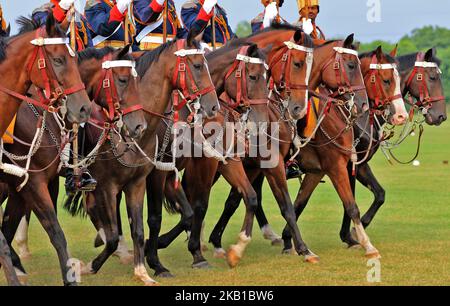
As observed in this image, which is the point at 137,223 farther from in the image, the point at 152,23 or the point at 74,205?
the point at 152,23

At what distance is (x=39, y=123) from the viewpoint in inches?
409

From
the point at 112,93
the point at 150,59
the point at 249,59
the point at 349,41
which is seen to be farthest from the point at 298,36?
the point at 112,93

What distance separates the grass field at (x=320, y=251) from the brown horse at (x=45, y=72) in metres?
2.40

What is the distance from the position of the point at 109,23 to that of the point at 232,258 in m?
2.99

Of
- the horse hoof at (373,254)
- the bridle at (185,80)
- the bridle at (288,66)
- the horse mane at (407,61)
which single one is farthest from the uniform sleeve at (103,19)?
the horse mane at (407,61)

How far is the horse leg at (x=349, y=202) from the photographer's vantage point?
13.3 meters

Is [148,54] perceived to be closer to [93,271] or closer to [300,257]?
[93,271]

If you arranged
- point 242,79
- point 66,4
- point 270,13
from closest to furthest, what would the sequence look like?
point 66,4 < point 242,79 < point 270,13

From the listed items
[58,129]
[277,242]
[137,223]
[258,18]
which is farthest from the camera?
[258,18]

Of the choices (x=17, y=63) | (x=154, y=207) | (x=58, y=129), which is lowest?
(x=154, y=207)

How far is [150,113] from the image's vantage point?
11273mm

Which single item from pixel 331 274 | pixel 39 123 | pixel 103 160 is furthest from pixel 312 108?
pixel 39 123

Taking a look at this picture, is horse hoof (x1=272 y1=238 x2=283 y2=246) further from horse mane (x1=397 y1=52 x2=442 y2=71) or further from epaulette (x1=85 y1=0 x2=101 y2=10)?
epaulette (x1=85 y1=0 x2=101 y2=10)

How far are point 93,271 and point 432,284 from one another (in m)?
3.50
